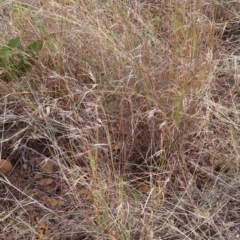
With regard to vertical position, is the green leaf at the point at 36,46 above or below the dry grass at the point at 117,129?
above

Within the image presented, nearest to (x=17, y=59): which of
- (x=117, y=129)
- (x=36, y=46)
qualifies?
(x=36, y=46)

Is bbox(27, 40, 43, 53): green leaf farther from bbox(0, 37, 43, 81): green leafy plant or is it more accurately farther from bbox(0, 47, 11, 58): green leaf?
bbox(0, 47, 11, 58): green leaf

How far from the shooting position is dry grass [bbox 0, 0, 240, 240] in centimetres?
161

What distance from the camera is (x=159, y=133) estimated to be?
181cm

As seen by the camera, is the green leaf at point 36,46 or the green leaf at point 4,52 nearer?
the green leaf at point 4,52

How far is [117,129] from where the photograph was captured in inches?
72.1

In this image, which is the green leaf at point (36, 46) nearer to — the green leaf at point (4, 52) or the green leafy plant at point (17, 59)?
the green leafy plant at point (17, 59)

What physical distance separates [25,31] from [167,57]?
0.54 metres

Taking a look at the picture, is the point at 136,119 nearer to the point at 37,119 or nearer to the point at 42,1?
the point at 37,119

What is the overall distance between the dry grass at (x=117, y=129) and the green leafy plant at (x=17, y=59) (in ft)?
0.10

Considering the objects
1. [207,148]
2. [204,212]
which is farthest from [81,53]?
[204,212]

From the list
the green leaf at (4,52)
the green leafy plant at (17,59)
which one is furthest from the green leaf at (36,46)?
the green leaf at (4,52)

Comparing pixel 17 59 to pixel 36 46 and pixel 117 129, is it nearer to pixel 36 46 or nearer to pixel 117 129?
pixel 36 46

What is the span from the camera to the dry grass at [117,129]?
1612mm
